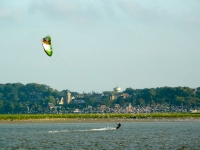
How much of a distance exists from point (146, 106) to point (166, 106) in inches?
262

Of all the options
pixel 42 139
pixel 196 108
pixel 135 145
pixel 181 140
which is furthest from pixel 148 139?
pixel 196 108

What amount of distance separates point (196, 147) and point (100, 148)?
285 inches

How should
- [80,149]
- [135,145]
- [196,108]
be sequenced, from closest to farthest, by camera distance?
[80,149], [135,145], [196,108]

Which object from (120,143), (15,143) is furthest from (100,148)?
(15,143)

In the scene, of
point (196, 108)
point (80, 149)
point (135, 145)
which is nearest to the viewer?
point (80, 149)

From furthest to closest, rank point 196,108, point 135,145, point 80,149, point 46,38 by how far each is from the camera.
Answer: point 196,108 → point 46,38 → point 135,145 → point 80,149

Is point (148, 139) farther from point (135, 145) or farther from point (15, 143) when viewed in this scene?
point (15, 143)

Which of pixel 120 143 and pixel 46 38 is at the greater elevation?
pixel 46 38

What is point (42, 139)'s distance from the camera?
52.9m

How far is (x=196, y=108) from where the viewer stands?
191875 mm

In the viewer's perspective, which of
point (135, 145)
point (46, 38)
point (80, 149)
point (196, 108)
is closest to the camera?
point (80, 149)

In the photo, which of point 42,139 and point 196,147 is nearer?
point 196,147

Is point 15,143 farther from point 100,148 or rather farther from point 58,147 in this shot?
point 100,148

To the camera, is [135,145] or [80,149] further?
[135,145]
